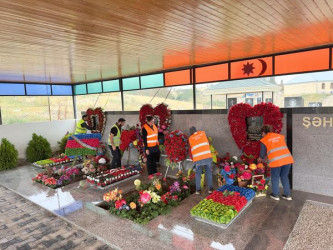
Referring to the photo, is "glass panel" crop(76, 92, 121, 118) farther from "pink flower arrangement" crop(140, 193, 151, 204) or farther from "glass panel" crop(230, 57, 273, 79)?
"pink flower arrangement" crop(140, 193, 151, 204)

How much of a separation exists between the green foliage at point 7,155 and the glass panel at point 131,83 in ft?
16.2

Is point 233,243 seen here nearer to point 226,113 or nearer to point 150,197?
point 150,197

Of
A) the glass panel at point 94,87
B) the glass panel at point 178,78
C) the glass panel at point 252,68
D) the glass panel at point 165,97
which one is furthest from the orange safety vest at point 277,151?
the glass panel at point 94,87

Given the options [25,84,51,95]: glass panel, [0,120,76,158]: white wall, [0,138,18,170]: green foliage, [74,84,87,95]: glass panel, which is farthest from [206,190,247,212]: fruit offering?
[25,84,51,95]: glass panel

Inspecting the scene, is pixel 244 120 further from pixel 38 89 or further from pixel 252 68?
pixel 38 89

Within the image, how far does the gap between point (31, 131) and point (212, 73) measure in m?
7.66

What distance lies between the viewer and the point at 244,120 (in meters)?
5.46

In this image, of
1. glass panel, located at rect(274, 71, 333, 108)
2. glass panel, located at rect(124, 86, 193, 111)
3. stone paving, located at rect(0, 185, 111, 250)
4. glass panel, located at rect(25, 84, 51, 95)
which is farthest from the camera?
glass panel, located at rect(25, 84, 51, 95)

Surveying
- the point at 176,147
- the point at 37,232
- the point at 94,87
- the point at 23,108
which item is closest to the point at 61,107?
the point at 23,108

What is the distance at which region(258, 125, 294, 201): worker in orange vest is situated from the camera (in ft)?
14.5

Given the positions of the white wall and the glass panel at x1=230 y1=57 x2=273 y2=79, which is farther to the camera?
the white wall

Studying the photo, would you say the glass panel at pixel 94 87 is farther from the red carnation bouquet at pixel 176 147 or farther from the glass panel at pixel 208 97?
the red carnation bouquet at pixel 176 147

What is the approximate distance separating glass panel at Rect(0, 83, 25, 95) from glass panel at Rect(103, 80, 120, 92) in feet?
11.7

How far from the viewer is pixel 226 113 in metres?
5.93
